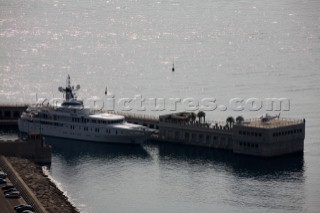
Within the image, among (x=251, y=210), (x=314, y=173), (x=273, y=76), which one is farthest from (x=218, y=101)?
(x=251, y=210)

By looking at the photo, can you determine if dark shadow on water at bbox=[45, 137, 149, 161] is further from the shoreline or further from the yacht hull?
the shoreline

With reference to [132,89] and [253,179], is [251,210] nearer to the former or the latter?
[253,179]

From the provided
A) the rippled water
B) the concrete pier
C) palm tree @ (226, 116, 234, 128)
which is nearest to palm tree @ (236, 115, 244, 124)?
palm tree @ (226, 116, 234, 128)

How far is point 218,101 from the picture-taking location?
159m

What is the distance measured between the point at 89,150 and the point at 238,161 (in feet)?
49.6

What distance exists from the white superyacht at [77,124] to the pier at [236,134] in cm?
276

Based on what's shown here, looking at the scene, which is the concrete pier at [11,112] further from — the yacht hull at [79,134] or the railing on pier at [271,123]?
the railing on pier at [271,123]

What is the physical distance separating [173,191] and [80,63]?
69.3 meters

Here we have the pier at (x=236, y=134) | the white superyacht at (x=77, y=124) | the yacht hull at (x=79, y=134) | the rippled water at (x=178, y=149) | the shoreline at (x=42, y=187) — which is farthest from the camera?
the white superyacht at (x=77, y=124)

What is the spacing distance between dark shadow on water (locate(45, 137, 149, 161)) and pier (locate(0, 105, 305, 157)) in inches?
160

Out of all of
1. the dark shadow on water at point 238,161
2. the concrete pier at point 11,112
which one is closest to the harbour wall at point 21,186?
the dark shadow on water at point 238,161

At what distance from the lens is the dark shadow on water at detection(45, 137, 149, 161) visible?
13700 centimetres

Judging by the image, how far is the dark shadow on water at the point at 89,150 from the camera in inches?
5394

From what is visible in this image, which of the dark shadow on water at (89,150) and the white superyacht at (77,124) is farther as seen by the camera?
the white superyacht at (77,124)
